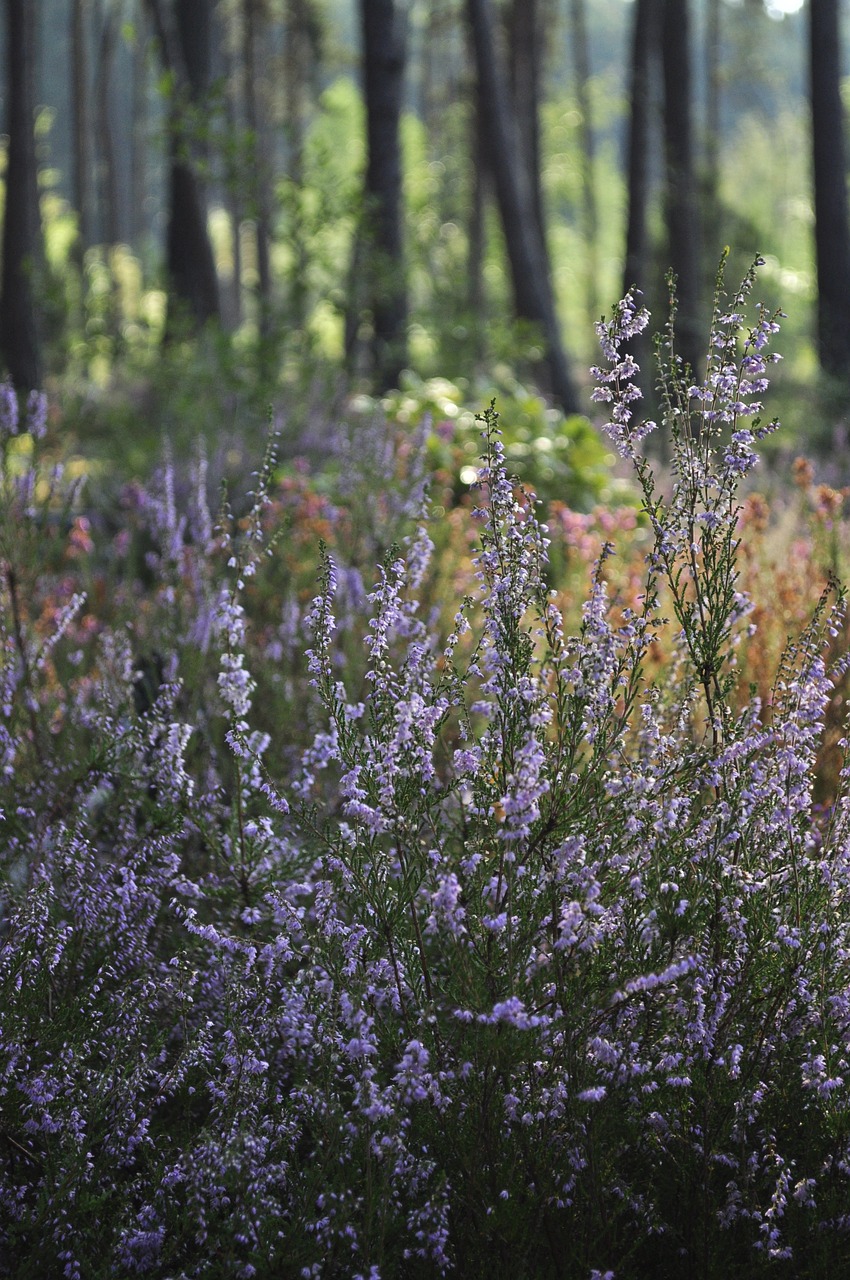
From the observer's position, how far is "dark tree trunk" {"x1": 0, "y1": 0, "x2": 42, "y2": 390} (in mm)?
10234

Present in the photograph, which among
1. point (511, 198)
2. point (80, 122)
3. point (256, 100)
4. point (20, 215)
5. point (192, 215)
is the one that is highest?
point (256, 100)

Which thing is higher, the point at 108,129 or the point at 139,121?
the point at 139,121

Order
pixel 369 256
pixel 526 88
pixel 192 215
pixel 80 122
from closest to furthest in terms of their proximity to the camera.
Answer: pixel 369 256, pixel 192 215, pixel 526 88, pixel 80 122

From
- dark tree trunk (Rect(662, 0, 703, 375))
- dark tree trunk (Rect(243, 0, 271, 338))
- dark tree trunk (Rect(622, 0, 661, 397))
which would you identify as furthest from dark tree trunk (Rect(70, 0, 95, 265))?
dark tree trunk (Rect(662, 0, 703, 375))

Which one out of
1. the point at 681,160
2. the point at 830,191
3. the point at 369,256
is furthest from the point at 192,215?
the point at 830,191

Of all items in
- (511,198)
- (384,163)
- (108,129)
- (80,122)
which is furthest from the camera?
(108,129)

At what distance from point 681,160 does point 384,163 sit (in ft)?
15.4

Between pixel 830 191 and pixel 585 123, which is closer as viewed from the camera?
pixel 830 191

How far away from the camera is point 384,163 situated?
37.7 ft

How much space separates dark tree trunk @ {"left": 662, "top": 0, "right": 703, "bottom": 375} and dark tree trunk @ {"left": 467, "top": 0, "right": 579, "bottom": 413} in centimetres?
236

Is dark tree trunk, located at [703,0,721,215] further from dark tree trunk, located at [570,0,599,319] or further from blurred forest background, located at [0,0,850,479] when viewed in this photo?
dark tree trunk, located at [570,0,599,319]

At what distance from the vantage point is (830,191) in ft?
41.5

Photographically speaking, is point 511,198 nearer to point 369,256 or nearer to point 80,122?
point 369,256

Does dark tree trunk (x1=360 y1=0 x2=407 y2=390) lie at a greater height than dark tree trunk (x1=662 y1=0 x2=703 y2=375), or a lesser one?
lesser
